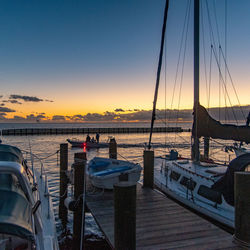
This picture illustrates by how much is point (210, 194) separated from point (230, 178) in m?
1.56

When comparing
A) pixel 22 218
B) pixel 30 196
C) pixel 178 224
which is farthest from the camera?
pixel 178 224

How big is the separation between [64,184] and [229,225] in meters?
8.43

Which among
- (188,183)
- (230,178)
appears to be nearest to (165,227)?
(230,178)

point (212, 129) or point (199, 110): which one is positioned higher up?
point (199, 110)

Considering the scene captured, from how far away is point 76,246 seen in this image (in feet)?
30.0

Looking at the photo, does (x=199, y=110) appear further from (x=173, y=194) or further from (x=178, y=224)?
(x=178, y=224)

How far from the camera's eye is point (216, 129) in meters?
11.8

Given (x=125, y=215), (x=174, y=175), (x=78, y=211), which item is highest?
(x=125, y=215)

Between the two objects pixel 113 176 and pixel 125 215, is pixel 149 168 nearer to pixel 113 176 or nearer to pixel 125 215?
pixel 113 176

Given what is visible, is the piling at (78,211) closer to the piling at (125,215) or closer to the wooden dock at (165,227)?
the wooden dock at (165,227)

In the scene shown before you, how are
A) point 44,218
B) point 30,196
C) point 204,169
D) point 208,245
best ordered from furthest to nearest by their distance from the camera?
point 204,169
point 44,218
point 30,196
point 208,245

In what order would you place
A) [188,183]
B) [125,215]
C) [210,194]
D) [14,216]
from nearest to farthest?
1. [14,216]
2. [125,215]
3. [210,194]
4. [188,183]

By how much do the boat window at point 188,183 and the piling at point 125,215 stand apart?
22.3 ft

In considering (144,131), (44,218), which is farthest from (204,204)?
(144,131)
